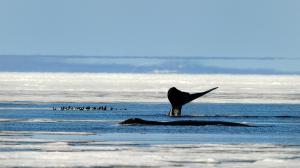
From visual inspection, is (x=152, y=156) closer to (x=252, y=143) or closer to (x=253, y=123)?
(x=252, y=143)

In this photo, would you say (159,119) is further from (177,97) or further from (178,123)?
(178,123)

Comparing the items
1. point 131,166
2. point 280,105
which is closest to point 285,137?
point 131,166

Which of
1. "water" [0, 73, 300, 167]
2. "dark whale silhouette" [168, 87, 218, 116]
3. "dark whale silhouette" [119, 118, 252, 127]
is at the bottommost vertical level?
"water" [0, 73, 300, 167]

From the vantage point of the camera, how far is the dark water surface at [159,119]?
174 feet

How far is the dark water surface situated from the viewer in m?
53.1

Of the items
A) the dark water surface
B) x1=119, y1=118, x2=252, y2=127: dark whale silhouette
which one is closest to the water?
the dark water surface

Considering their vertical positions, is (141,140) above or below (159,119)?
below

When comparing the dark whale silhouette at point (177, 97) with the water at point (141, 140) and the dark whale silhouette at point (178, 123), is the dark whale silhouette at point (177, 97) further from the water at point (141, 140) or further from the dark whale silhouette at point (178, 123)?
the dark whale silhouette at point (178, 123)

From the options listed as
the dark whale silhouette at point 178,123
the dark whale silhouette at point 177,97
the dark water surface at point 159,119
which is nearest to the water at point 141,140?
the dark water surface at point 159,119

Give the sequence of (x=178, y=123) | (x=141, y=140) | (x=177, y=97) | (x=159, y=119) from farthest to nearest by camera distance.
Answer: (x=177, y=97), (x=159, y=119), (x=178, y=123), (x=141, y=140)

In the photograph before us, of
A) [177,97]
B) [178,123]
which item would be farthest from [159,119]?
[178,123]

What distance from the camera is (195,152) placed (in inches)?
1796

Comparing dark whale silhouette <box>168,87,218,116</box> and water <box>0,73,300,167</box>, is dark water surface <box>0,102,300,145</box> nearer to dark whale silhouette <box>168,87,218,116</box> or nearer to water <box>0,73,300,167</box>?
water <box>0,73,300,167</box>

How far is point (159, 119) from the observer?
67.1 meters
